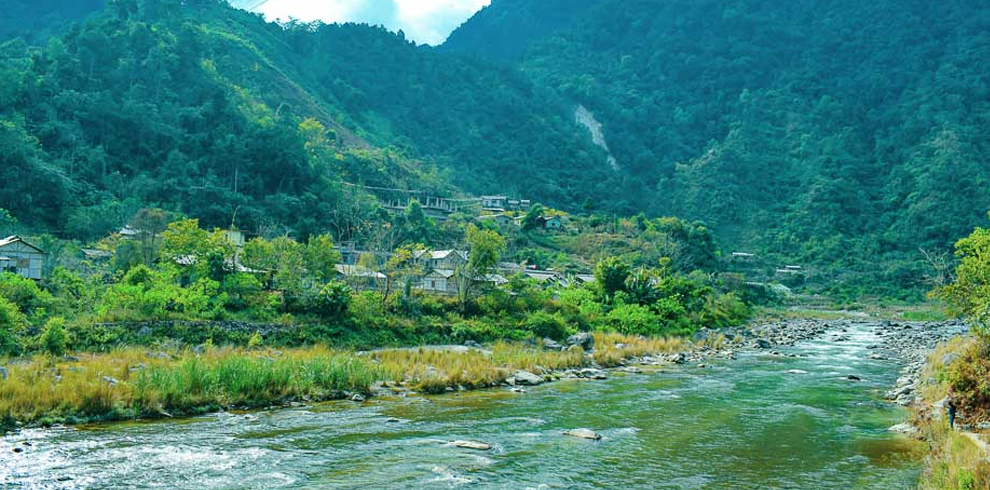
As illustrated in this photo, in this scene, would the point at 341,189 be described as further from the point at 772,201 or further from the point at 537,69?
the point at 537,69

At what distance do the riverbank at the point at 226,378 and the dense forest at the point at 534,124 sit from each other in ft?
103

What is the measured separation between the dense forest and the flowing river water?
1519 inches

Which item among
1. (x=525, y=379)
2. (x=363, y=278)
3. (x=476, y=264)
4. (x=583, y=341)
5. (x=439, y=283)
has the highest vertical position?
(x=476, y=264)

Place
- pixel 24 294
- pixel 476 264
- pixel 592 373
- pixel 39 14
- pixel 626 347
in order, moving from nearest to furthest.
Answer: pixel 24 294 → pixel 592 373 → pixel 626 347 → pixel 476 264 → pixel 39 14

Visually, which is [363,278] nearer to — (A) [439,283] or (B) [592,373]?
(A) [439,283]

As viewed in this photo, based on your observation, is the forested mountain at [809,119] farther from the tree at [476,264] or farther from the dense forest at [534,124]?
the tree at [476,264]

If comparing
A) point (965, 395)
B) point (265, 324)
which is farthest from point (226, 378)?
point (965, 395)

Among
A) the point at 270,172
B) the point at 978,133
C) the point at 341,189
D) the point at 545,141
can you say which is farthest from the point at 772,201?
the point at 270,172

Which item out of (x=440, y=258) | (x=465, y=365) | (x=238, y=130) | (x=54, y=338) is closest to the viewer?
(x=54, y=338)

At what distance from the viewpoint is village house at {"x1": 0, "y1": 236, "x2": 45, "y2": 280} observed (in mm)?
32500

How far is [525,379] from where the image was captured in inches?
1055

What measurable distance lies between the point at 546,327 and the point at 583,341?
3.45 metres

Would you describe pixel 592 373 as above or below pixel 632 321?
below

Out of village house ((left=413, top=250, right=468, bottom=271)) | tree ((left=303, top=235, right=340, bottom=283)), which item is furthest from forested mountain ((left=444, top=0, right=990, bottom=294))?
tree ((left=303, top=235, right=340, bottom=283))
